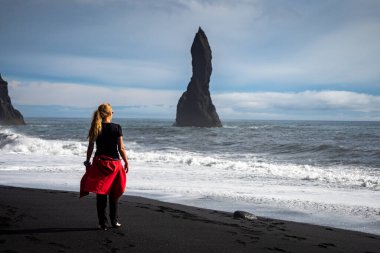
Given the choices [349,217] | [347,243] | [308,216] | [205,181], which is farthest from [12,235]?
[205,181]

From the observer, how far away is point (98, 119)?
511cm

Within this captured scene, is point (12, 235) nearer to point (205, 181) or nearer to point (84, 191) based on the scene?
point (84, 191)

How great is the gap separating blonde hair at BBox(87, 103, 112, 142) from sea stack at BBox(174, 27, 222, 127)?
116m

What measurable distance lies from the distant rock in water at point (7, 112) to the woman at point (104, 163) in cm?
13466

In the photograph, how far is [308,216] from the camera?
749cm

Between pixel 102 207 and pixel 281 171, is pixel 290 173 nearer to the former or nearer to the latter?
pixel 281 171

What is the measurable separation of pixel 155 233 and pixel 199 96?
124 m

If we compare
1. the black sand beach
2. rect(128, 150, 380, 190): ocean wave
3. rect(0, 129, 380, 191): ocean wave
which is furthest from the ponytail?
rect(128, 150, 380, 190): ocean wave

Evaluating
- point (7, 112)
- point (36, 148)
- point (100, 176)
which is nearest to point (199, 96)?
point (7, 112)

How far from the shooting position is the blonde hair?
5.06 m

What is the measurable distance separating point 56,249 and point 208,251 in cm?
178

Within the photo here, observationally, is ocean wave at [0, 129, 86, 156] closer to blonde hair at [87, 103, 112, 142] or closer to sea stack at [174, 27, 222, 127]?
blonde hair at [87, 103, 112, 142]

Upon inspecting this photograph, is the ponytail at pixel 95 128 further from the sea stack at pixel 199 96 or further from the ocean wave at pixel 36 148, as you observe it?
the sea stack at pixel 199 96

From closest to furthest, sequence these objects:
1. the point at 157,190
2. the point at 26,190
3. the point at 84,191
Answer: the point at 84,191 → the point at 26,190 → the point at 157,190
